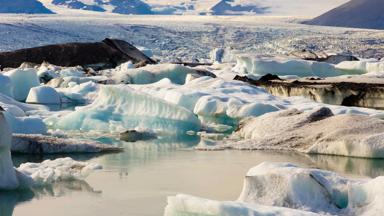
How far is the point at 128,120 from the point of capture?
1084 cm

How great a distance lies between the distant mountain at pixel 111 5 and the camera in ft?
301

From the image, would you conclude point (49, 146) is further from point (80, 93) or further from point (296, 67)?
point (296, 67)

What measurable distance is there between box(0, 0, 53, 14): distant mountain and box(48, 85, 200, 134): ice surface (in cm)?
6721

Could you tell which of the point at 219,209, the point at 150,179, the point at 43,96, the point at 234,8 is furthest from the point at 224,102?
the point at 234,8

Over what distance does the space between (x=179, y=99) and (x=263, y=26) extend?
121 feet

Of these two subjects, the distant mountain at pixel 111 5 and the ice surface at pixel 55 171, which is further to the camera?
the distant mountain at pixel 111 5

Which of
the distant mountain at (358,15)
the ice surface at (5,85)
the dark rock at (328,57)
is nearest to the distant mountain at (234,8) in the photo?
the distant mountain at (358,15)

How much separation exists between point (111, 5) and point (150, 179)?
94.1 m

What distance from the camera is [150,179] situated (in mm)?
6773

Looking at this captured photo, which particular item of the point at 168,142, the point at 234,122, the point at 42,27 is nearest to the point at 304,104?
the point at 234,122

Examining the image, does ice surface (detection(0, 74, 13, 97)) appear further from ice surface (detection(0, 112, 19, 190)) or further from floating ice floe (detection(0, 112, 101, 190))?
ice surface (detection(0, 112, 19, 190))

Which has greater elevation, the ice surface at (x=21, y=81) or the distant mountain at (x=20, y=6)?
the distant mountain at (x=20, y=6)

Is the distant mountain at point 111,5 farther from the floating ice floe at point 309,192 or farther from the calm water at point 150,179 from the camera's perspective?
the floating ice floe at point 309,192

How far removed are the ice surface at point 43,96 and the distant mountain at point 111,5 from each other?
75.8 m
